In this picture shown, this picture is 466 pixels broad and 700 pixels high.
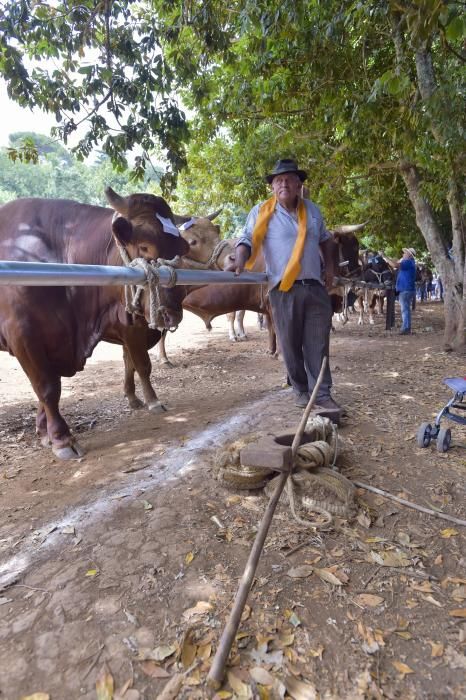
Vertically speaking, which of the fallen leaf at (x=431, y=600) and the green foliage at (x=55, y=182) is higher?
the green foliage at (x=55, y=182)

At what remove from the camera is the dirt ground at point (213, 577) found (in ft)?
5.49

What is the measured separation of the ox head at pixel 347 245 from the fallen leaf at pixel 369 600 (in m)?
8.78

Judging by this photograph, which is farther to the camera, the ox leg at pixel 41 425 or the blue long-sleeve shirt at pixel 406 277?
the blue long-sleeve shirt at pixel 406 277

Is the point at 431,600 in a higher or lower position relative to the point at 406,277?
lower

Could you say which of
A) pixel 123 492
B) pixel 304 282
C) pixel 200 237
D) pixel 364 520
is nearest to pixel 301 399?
pixel 304 282

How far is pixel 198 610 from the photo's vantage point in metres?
1.94

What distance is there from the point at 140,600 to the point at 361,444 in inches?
84.7

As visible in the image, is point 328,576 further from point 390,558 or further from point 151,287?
point 151,287

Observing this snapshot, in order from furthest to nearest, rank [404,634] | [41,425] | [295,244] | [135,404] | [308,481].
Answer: [135,404]
[41,425]
[295,244]
[308,481]
[404,634]

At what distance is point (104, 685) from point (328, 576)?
1018 millimetres

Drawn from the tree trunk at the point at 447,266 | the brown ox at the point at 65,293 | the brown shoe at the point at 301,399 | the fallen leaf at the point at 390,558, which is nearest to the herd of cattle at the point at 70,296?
the brown ox at the point at 65,293

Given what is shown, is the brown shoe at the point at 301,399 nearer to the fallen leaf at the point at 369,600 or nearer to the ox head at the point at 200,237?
the fallen leaf at the point at 369,600

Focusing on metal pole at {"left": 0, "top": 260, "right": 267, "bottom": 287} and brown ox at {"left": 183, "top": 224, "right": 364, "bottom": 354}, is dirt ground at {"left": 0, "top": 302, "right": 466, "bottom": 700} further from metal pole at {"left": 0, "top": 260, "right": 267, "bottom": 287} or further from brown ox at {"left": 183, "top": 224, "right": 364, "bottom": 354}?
brown ox at {"left": 183, "top": 224, "right": 364, "bottom": 354}

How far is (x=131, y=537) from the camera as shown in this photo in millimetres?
2439
